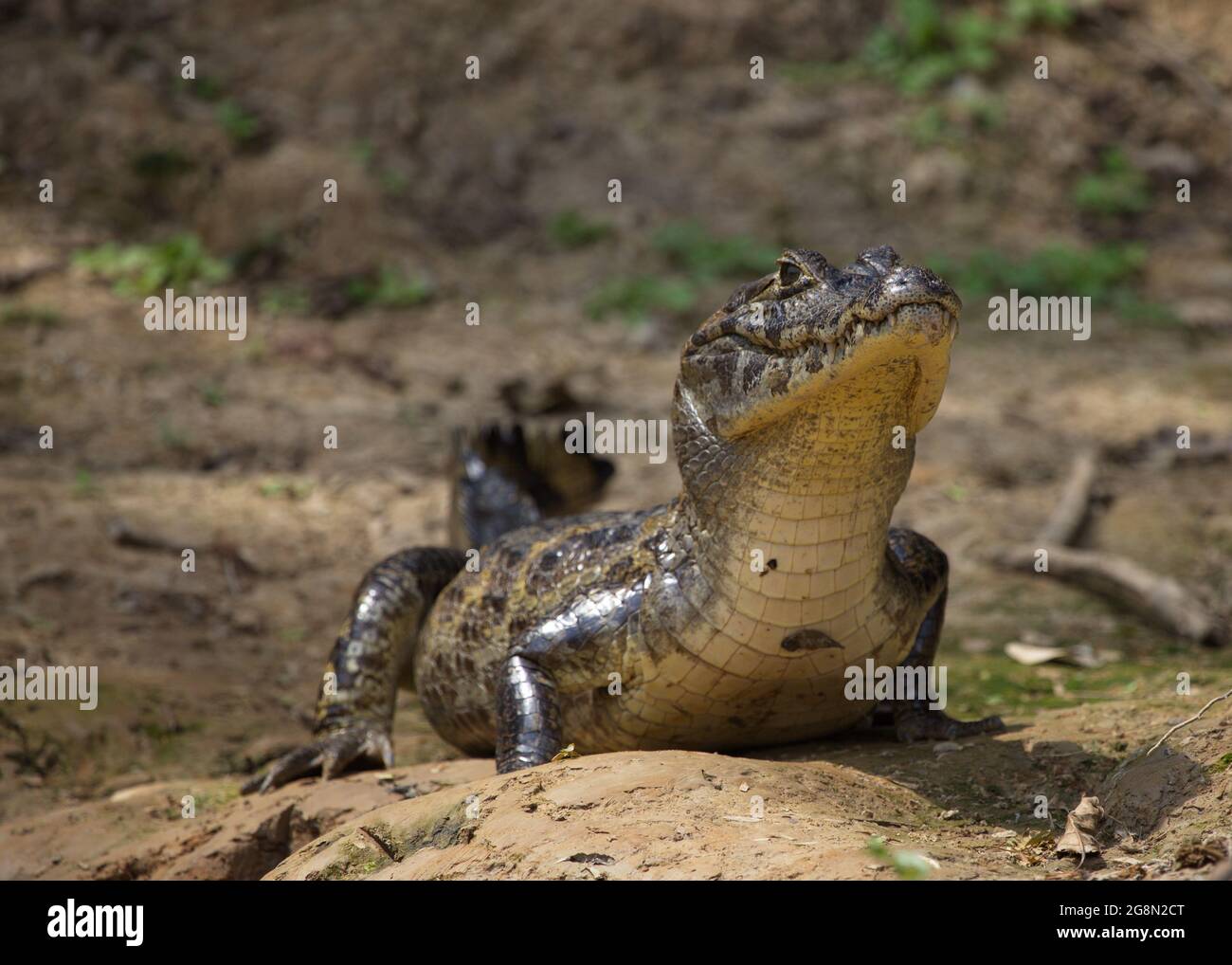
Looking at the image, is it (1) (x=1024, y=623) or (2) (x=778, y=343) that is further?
(1) (x=1024, y=623)

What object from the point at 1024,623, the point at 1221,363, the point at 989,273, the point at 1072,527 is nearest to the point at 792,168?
the point at 989,273

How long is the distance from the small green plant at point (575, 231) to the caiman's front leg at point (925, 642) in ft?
25.0

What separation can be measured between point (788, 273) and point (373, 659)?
2453 millimetres

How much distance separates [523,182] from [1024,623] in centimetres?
718

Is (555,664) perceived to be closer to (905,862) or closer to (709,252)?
(905,862)

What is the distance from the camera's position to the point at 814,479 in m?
3.95

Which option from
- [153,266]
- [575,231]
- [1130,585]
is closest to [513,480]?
[1130,585]

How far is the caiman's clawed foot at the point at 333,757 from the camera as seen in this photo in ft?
16.6

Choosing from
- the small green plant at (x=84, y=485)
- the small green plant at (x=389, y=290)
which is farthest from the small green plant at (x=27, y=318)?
the small green plant at (x=84, y=485)

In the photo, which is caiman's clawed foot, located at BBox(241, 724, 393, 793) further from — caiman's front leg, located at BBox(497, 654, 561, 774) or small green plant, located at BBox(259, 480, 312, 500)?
small green plant, located at BBox(259, 480, 312, 500)

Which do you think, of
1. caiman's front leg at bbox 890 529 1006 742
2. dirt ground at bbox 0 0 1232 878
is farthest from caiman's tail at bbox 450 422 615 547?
caiman's front leg at bbox 890 529 1006 742

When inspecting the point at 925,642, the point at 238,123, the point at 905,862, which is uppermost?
the point at 238,123

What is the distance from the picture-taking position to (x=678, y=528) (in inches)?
176

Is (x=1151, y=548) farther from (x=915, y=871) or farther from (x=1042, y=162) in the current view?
(x=1042, y=162)
